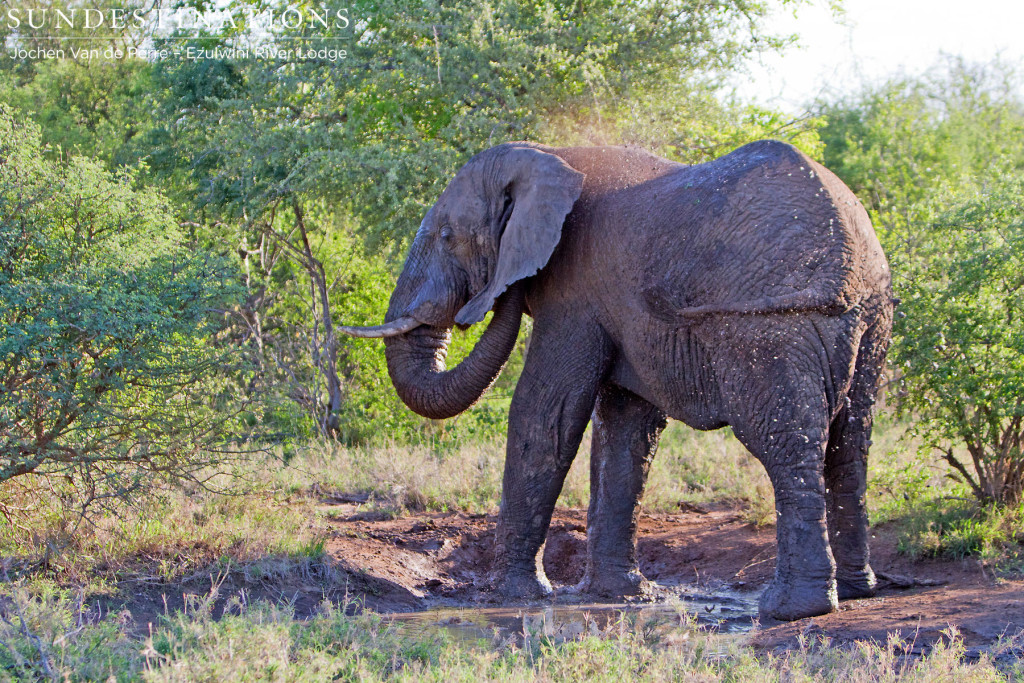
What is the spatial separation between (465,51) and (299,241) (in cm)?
502

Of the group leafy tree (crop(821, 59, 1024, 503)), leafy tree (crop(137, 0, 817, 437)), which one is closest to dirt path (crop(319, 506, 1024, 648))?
leafy tree (crop(821, 59, 1024, 503))

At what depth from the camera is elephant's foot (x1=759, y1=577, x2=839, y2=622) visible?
18.9 feet

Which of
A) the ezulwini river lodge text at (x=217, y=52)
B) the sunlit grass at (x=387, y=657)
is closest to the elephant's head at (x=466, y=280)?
the sunlit grass at (x=387, y=657)

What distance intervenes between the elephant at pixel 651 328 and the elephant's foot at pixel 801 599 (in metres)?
0.01

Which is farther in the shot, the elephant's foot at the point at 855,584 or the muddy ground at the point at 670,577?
the elephant's foot at the point at 855,584

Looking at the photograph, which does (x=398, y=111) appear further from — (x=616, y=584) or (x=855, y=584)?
(x=855, y=584)

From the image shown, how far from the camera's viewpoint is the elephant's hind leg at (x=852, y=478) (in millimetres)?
6238

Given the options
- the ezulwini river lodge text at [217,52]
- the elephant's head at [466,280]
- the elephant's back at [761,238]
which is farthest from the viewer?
the ezulwini river lodge text at [217,52]

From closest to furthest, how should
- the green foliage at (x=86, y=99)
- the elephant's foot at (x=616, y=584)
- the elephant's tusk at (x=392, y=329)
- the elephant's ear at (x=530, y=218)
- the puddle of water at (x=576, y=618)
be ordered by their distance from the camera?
the puddle of water at (x=576, y=618)
the elephant's ear at (x=530, y=218)
the elephant's tusk at (x=392, y=329)
the elephant's foot at (x=616, y=584)
the green foliage at (x=86, y=99)

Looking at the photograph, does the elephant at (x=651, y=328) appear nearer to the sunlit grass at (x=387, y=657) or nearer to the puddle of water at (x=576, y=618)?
the puddle of water at (x=576, y=618)

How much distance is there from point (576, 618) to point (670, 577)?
196cm

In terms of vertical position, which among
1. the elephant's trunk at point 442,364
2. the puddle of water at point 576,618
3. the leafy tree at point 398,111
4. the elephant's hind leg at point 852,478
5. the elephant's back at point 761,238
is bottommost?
the puddle of water at point 576,618

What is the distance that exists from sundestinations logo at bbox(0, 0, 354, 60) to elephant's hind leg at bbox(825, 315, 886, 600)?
322 inches

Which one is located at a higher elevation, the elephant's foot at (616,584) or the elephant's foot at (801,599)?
the elephant's foot at (801,599)
